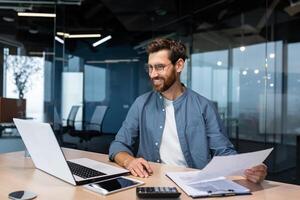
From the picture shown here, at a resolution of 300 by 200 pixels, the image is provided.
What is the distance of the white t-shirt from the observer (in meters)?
1.75

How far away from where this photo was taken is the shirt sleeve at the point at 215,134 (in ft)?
5.56

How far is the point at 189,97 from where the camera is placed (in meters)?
1.84

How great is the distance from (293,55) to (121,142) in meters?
3.36

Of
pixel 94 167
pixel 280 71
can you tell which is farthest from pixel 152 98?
pixel 280 71

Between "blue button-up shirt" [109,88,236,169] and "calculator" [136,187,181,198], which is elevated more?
"blue button-up shirt" [109,88,236,169]

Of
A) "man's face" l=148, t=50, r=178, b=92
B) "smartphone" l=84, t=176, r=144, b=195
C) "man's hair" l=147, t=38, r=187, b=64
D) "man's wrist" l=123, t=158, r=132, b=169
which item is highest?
"man's hair" l=147, t=38, r=187, b=64

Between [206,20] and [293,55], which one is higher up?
[206,20]

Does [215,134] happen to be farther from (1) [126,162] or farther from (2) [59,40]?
(2) [59,40]

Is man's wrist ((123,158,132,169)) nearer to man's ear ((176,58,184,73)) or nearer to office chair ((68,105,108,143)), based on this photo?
man's ear ((176,58,184,73))

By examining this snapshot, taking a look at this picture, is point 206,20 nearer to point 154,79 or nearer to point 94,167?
point 154,79

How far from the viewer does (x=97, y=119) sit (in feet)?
18.2

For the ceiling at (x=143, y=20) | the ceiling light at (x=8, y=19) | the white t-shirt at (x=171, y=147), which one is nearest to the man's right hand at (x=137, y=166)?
the white t-shirt at (x=171, y=147)

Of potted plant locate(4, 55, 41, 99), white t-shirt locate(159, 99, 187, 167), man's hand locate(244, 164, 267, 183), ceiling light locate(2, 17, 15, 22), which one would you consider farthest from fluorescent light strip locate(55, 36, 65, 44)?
man's hand locate(244, 164, 267, 183)

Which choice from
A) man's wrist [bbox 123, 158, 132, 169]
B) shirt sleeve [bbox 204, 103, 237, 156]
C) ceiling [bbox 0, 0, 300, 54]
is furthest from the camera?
ceiling [bbox 0, 0, 300, 54]
